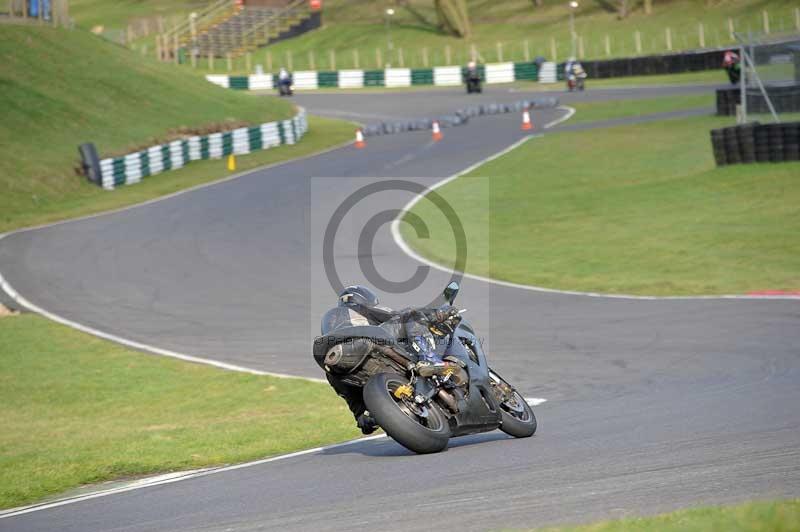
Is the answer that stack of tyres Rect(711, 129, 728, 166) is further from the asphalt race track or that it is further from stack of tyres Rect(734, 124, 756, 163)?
the asphalt race track

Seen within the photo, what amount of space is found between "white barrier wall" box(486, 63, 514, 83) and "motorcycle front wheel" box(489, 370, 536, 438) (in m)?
61.5

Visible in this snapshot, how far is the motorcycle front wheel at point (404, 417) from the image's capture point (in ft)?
28.1

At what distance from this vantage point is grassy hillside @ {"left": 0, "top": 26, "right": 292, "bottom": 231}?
34438 mm

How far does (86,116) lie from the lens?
4072 cm

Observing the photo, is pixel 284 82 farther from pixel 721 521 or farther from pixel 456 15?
pixel 721 521

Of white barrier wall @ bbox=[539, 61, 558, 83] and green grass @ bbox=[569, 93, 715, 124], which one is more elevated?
white barrier wall @ bbox=[539, 61, 558, 83]

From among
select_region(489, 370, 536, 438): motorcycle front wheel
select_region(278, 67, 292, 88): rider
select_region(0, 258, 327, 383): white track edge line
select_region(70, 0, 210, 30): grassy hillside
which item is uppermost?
select_region(70, 0, 210, 30): grassy hillside

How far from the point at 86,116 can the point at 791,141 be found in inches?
939

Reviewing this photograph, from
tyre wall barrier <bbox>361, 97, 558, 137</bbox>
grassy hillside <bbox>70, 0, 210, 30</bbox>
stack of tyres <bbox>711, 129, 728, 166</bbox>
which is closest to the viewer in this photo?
stack of tyres <bbox>711, 129, 728, 166</bbox>

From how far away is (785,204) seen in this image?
25.0 meters

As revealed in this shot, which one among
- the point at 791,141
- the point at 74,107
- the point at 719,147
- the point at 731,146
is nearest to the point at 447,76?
the point at 74,107

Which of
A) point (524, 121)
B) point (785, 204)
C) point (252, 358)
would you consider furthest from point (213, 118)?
point (252, 358)

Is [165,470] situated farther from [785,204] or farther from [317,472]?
[785,204]

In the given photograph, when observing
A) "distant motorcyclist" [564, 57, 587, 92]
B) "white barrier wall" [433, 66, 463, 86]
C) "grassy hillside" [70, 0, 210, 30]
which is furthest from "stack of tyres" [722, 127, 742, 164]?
"grassy hillside" [70, 0, 210, 30]
